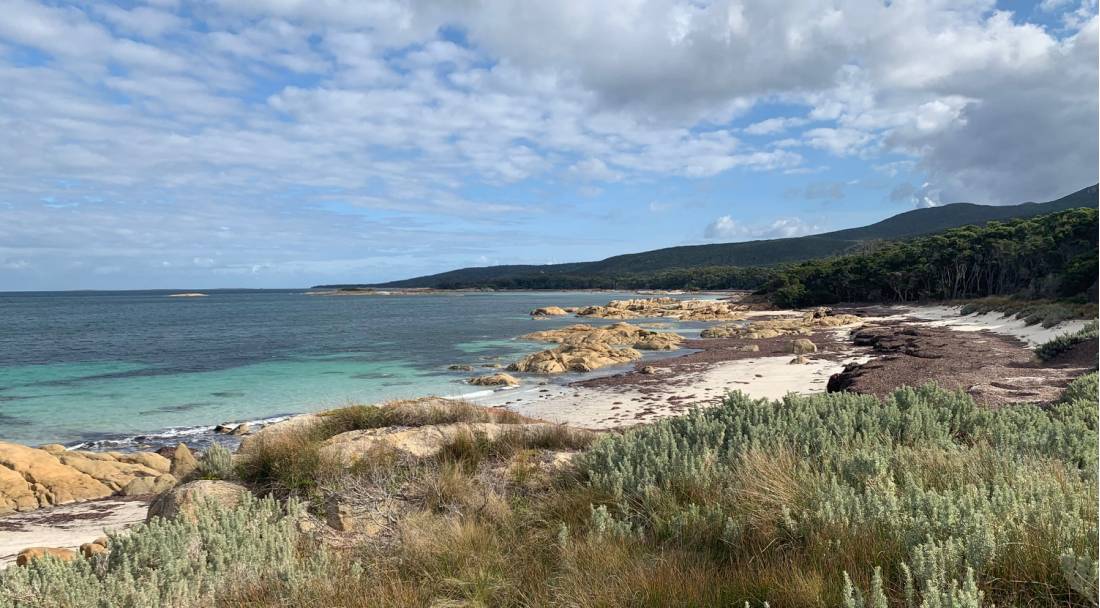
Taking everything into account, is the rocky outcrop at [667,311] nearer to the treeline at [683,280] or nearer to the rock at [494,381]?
the rock at [494,381]

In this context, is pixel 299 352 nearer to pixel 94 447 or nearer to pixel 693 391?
pixel 94 447

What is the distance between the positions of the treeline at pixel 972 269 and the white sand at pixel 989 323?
524 cm

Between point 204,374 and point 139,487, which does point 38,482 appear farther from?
point 204,374

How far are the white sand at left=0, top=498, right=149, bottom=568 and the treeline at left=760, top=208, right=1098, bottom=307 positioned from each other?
47.6 metres

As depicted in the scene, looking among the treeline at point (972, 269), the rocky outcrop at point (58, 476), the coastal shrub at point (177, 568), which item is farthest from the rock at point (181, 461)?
the treeline at point (972, 269)

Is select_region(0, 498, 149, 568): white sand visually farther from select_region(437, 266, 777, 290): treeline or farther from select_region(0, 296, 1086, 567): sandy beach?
select_region(437, 266, 777, 290): treeline

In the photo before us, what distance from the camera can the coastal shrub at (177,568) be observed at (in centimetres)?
387

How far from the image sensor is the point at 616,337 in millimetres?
43781

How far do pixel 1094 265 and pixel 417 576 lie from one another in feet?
162

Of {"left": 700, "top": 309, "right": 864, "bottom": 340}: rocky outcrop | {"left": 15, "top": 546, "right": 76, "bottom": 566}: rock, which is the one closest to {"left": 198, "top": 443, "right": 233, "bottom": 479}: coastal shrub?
{"left": 15, "top": 546, "right": 76, "bottom": 566}: rock

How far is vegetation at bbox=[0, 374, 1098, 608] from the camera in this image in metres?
3.04

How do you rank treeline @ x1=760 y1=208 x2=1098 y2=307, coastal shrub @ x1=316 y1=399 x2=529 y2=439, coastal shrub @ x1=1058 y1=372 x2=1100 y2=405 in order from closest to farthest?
coastal shrub @ x1=1058 y1=372 x2=1100 y2=405
coastal shrub @ x1=316 y1=399 x2=529 y2=439
treeline @ x1=760 y1=208 x2=1098 y2=307

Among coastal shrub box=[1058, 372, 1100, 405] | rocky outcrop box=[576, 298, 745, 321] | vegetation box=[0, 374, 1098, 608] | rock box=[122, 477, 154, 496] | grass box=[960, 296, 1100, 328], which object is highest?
vegetation box=[0, 374, 1098, 608]

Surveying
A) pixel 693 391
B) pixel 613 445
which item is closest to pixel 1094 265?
pixel 693 391
